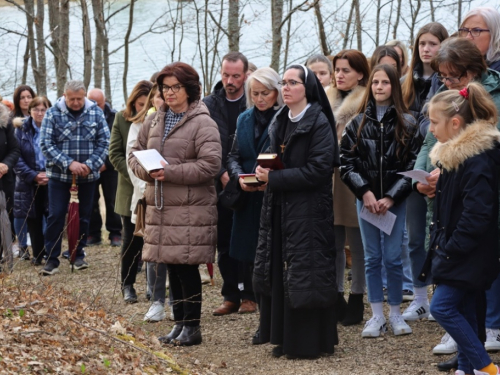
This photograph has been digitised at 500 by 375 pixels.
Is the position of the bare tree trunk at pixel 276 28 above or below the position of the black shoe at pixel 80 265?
above

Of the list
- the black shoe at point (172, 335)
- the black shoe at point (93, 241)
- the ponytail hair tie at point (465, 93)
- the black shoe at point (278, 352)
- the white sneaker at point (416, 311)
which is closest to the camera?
the ponytail hair tie at point (465, 93)

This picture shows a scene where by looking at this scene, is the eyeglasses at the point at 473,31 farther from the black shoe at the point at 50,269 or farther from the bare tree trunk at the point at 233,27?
the bare tree trunk at the point at 233,27

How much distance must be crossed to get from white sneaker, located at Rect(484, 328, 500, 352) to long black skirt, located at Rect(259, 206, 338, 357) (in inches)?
47.3

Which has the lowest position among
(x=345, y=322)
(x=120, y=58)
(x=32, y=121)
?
(x=345, y=322)

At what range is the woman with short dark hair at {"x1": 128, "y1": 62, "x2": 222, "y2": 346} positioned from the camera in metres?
6.62

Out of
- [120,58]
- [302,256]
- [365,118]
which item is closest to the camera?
[302,256]

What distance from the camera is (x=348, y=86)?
7.43 metres

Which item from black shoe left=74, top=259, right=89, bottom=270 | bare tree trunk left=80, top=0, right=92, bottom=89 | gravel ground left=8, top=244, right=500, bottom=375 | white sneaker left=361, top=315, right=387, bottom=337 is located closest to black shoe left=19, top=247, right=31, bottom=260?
gravel ground left=8, top=244, right=500, bottom=375

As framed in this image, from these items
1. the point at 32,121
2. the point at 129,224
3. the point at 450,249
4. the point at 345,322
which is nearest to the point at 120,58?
the point at 32,121

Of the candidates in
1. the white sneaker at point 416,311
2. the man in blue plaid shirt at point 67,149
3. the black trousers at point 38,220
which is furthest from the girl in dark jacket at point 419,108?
the black trousers at point 38,220

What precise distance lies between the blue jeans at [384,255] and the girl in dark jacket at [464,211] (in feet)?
4.29

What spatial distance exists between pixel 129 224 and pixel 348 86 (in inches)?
112

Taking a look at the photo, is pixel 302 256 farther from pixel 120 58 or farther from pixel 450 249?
pixel 120 58

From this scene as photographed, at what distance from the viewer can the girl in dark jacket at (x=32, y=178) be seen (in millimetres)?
10891
